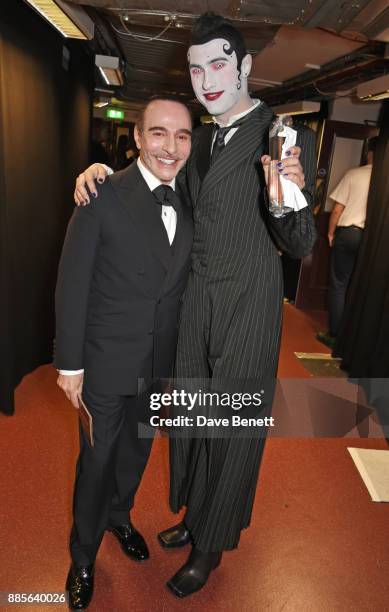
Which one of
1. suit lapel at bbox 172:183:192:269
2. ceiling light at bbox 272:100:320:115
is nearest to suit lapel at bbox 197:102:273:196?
suit lapel at bbox 172:183:192:269

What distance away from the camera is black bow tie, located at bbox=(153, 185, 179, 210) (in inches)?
56.7

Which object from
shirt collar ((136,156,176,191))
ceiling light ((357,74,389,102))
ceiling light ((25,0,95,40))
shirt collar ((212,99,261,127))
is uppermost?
ceiling light ((25,0,95,40))

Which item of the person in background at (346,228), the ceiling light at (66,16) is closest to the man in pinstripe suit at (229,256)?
the ceiling light at (66,16)

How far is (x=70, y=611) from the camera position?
1.56 meters

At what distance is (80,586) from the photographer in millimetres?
1592

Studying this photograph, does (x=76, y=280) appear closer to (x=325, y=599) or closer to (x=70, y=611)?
(x=70, y=611)

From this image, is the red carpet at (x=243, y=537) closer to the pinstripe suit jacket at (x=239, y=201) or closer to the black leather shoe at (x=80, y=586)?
the black leather shoe at (x=80, y=586)

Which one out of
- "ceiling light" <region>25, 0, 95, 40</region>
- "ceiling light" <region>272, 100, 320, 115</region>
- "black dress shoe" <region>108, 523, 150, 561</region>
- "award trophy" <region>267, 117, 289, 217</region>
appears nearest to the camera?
"award trophy" <region>267, 117, 289, 217</region>

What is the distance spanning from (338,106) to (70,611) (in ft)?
19.6

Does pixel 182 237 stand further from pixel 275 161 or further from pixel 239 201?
pixel 275 161

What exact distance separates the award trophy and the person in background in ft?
11.2

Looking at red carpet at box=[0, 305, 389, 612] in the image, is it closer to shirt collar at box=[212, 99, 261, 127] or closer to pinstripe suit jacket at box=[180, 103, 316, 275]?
A: pinstripe suit jacket at box=[180, 103, 316, 275]

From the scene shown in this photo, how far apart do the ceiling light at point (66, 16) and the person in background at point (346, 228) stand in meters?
2.71

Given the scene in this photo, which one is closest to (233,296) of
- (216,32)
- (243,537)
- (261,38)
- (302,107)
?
(216,32)
